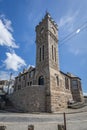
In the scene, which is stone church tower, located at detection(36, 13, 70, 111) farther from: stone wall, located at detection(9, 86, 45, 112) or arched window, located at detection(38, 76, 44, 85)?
stone wall, located at detection(9, 86, 45, 112)

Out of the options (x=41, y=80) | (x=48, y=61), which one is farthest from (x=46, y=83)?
(x=48, y=61)

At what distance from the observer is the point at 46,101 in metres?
23.1

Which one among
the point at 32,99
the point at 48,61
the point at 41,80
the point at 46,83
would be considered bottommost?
the point at 32,99

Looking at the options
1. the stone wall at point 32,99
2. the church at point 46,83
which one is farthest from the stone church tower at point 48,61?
the stone wall at point 32,99

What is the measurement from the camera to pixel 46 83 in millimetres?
24328

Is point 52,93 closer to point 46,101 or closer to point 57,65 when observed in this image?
point 46,101

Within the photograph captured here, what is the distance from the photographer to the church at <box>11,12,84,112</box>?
22.8 meters

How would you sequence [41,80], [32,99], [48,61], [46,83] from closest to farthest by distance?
[32,99], [46,83], [48,61], [41,80]

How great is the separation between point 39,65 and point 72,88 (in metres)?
11.9

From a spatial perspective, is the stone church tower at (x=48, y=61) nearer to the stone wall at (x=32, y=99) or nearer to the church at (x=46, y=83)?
the church at (x=46, y=83)

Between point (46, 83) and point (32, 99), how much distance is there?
374cm

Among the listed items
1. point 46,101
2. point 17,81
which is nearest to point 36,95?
point 46,101

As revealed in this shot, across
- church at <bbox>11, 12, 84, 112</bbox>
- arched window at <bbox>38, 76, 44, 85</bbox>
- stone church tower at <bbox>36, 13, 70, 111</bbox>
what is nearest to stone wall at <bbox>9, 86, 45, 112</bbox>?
church at <bbox>11, 12, 84, 112</bbox>

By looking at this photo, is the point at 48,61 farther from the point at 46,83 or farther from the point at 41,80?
the point at 46,83
